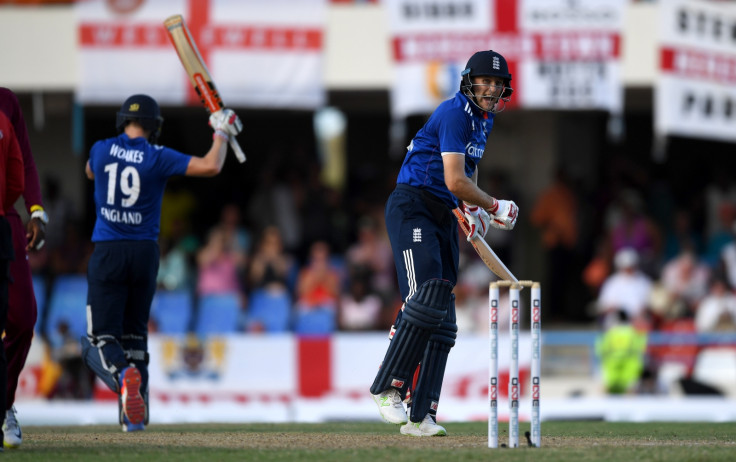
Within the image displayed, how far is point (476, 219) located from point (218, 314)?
841 cm

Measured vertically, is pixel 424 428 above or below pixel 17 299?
below

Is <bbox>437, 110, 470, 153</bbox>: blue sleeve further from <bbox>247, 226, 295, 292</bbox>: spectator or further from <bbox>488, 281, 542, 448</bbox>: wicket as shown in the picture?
<bbox>247, 226, 295, 292</bbox>: spectator

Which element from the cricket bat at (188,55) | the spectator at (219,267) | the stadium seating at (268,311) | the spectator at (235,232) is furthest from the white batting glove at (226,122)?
the spectator at (235,232)

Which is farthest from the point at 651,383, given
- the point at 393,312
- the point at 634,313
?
the point at 393,312

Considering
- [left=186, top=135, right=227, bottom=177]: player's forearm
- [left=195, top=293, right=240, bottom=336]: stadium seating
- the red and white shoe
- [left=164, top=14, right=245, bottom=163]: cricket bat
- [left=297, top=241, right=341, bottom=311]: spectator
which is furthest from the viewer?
[left=297, top=241, right=341, bottom=311]: spectator

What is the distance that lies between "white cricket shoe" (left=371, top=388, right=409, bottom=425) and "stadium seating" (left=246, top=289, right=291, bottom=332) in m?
7.92

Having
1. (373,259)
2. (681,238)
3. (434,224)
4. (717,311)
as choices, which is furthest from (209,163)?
(681,238)

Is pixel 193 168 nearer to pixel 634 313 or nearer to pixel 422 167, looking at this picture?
Answer: pixel 422 167

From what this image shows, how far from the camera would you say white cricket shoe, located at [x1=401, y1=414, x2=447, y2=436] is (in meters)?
6.54

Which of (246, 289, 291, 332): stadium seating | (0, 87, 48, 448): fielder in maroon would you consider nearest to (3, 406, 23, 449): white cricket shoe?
(0, 87, 48, 448): fielder in maroon

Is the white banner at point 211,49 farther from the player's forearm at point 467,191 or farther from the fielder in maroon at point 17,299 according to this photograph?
the player's forearm at point 467,191

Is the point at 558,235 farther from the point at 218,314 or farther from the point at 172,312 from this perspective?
the point at 172,312

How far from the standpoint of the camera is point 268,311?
14.5m

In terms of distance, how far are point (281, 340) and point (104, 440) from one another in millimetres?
6867
